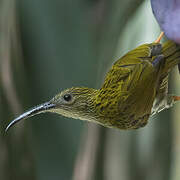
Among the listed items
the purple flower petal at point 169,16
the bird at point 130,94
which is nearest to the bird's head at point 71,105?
the bird at point 130,94

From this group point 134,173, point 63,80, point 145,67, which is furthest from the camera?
point 63,80

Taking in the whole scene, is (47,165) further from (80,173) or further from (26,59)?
(26,59)

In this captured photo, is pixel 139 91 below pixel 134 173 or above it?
above

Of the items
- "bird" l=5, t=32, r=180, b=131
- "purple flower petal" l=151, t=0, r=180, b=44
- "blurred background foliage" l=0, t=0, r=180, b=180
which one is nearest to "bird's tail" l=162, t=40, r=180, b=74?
"bird" l=5, t=32, r=180, b=131

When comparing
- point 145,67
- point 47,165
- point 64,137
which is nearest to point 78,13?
point 64,137

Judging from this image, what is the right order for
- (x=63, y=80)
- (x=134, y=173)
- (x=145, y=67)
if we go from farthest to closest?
(x=63, y=80)
(x=134, y=173)
(x=145, y=67)

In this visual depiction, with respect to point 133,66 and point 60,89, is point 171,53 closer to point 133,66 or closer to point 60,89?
point 133,66

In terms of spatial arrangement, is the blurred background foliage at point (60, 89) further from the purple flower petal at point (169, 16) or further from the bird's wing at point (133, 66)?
the purple flower petal at point (169, 16)
